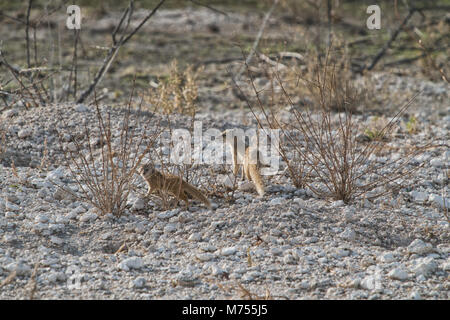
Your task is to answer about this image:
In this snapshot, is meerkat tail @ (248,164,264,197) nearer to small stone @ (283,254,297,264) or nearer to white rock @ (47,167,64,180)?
small stone @ (283,254,297,264)

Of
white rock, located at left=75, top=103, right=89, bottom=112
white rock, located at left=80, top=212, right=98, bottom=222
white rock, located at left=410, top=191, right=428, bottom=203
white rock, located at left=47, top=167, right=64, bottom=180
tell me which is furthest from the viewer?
white rock, located at left=75, top=103, right=89, bottom=112

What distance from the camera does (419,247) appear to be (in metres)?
3.75

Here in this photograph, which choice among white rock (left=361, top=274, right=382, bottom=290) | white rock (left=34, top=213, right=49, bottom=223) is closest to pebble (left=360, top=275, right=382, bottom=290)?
white rock (left=361, top=274, right=382, bottom=290)

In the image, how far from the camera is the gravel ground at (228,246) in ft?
11.0

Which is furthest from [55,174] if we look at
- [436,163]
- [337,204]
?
[436,163]

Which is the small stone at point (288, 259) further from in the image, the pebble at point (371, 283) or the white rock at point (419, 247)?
the white rock at point (419, 247)

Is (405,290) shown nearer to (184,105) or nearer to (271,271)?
(271,271)

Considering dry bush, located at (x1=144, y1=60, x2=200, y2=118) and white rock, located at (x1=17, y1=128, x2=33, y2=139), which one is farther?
dry bush, located at (x1=144, y1=60, x2=200, y2=118)

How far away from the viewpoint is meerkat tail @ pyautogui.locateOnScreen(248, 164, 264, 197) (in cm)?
439

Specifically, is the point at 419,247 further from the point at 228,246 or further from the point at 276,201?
the point at 228,246

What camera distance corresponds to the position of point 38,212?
417 centimetres

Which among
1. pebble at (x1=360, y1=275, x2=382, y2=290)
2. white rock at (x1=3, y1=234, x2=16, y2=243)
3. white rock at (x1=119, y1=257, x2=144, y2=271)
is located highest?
white rock at (x1=3, y1=234, x2=16, y2=243)

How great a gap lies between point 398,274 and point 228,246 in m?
1.08
